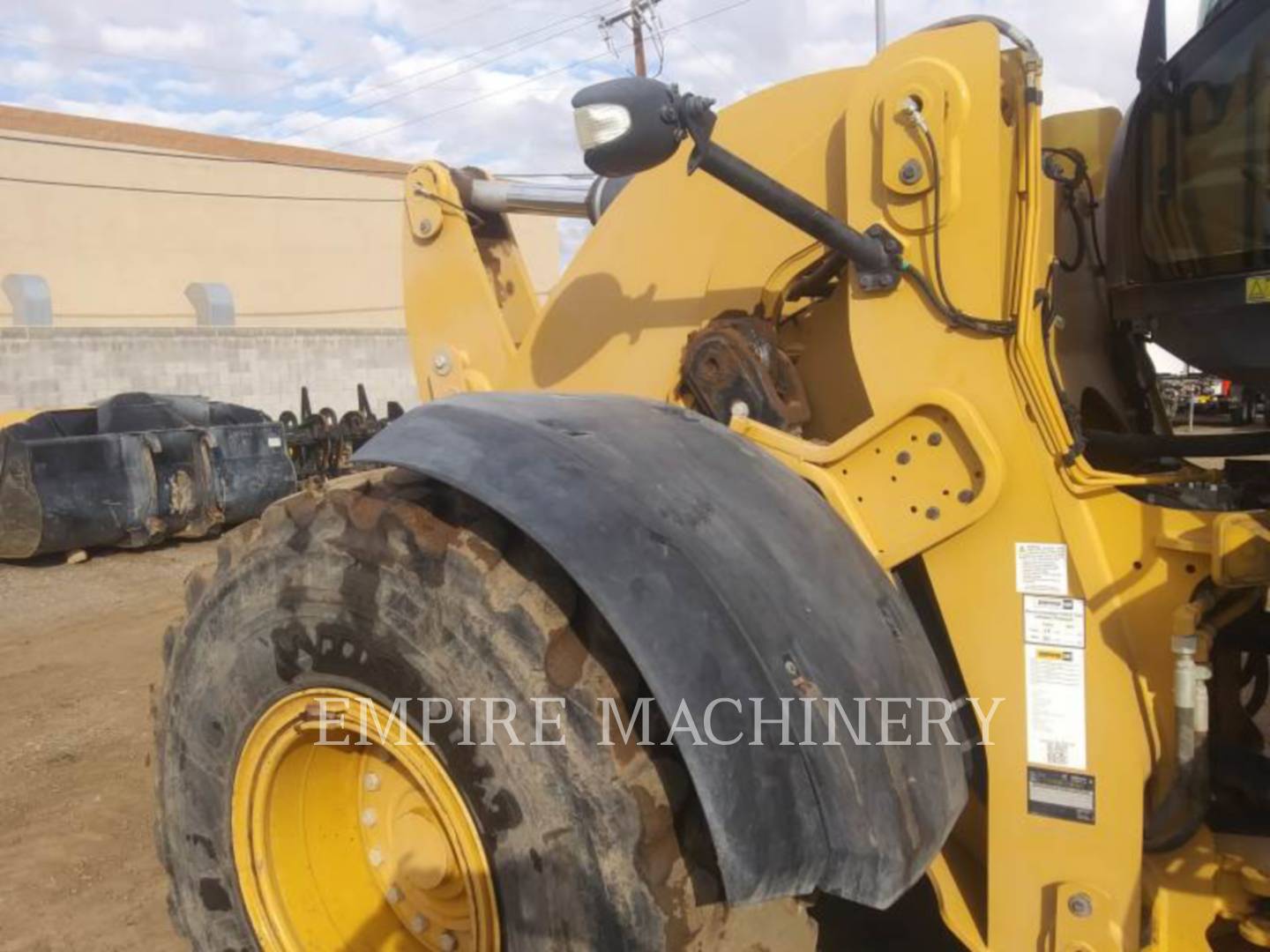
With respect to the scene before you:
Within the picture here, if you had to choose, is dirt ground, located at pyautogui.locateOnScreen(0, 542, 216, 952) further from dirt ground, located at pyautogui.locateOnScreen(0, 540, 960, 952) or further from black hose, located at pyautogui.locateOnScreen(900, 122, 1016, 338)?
black hose, located at pyautogui.locateOnScreen(900, 122, 1016, 338)

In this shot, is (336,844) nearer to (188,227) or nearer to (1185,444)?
(1185,444)

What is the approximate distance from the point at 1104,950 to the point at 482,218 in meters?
2.76

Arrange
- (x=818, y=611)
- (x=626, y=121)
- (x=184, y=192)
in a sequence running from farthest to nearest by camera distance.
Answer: (x=184, y=192), (x=626, y=121), (x=818, y=611)

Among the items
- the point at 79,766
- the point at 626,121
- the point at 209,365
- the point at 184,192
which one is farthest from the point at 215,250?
the point at 626,121

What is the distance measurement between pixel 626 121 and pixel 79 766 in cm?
423

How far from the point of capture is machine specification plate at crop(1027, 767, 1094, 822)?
201 centimetres

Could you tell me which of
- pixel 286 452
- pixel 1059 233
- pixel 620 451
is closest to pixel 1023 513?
pixel 620 451

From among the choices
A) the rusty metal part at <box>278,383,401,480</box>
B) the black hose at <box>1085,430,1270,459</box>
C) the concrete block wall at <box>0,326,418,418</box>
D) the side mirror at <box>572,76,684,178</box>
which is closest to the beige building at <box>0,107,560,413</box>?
the concrete block wall at <box>0,326,418,418</box>

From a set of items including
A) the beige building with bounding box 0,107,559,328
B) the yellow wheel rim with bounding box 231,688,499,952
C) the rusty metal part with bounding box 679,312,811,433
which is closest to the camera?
the yellow wheel rim with bounding box 231,688,499,952

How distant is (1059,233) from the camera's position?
2664 millimetres

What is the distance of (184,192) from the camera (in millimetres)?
30609

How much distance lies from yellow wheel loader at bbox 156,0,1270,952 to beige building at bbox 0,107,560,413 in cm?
1549

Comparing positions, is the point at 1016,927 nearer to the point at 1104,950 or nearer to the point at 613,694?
the point at 1104,950

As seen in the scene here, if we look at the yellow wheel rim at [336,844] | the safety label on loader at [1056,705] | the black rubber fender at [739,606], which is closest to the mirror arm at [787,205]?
the black rubber fender at [739,606]
